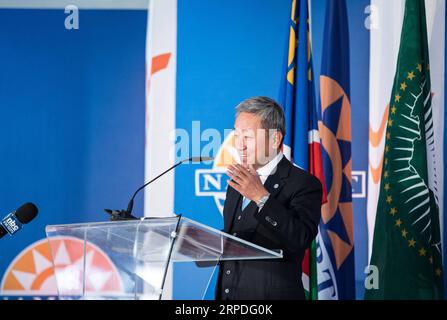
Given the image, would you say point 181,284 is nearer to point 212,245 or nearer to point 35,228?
point 212,245

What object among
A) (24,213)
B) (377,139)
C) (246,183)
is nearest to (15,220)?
(24,213)

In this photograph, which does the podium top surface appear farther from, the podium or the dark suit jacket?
the dark suit jacket

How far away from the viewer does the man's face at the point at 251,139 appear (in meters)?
2.36

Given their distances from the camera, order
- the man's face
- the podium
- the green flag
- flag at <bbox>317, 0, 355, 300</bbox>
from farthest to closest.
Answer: flag at <bbox>317, 0, 355, 300</bbox> < the green flag < the man's face < the podium

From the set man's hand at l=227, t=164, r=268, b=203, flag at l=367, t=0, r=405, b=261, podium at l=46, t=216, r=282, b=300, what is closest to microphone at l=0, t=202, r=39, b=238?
podium at l=46, t=216, r=282, b=300

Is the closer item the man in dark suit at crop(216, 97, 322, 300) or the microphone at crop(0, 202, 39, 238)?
the microphone at crop(0, 202, 39, 238)

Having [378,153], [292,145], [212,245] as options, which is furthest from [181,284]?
[378,153]

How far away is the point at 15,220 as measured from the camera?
6.66 feet

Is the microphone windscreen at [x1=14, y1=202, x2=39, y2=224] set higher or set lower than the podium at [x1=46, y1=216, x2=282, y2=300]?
higher

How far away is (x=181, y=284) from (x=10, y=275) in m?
2.39

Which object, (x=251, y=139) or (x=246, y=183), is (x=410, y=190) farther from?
(x=246, y=183)

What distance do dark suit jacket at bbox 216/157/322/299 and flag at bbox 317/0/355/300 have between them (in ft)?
4.62

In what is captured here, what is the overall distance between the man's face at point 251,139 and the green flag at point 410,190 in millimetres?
1417

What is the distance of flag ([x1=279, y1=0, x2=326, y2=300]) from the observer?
3.71 metres
